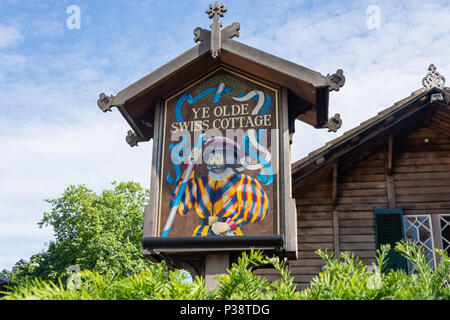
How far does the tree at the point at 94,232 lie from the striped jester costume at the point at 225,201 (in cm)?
2576

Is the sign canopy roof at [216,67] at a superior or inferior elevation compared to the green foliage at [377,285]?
superior

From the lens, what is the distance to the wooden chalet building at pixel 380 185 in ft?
33.5

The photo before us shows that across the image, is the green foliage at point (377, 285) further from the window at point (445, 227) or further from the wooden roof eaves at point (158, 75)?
the window at point (445, 227)

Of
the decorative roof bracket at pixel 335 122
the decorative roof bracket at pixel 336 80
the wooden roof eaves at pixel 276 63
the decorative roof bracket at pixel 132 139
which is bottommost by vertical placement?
the decorative roof bracket at pixel 132 139

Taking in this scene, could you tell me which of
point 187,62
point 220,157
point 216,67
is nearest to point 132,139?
point 187,62

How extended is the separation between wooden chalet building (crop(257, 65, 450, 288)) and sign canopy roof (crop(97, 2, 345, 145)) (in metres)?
1.90

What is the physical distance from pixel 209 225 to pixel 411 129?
5.78m

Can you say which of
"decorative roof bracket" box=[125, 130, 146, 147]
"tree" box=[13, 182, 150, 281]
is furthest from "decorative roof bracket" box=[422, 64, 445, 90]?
"tree" box=[13, 182, 150, 281]

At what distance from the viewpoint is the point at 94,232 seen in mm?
34094

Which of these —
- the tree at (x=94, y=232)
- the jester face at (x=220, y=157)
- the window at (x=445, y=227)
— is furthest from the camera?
the tree at (x=94, y=232)

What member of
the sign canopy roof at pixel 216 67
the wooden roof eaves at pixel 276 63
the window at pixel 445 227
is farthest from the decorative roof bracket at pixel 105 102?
the window at pixel 445 227

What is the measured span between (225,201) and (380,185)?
4480 mm

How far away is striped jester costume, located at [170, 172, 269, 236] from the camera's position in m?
7.55
